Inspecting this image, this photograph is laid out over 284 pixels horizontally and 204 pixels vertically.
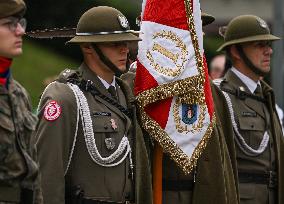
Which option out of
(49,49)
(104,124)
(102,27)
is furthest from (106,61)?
(49,49)

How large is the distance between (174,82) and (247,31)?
169 centimetres

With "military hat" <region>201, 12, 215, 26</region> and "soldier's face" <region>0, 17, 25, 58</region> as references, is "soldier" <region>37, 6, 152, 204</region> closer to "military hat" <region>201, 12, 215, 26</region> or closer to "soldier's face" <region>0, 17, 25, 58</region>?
"soldier's face" <region>0, 17, 25, 58</region>

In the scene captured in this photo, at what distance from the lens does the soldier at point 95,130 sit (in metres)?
6.82

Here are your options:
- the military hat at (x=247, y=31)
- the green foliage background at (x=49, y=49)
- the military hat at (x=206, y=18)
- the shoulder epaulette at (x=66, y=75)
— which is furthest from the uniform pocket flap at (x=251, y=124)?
the green foliage background at (x=49, y=49)

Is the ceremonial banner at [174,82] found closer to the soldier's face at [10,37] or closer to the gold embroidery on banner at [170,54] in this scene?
the gold embroidery on banner at [170,54]

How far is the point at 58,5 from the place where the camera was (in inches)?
840

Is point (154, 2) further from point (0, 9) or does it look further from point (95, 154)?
point (0, 9)

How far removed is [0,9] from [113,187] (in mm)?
1720

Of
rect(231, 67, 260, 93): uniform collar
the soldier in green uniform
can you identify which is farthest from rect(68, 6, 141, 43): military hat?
rect(231, 67, 260, 93): uniform collar

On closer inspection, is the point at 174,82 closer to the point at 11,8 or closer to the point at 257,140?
the point at 257,140

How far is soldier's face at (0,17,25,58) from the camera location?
5812mm

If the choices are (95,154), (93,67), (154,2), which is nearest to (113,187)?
(95,154)

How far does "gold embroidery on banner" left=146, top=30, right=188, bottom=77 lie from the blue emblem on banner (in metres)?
0.27

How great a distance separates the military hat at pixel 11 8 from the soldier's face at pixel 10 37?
0.14ft
